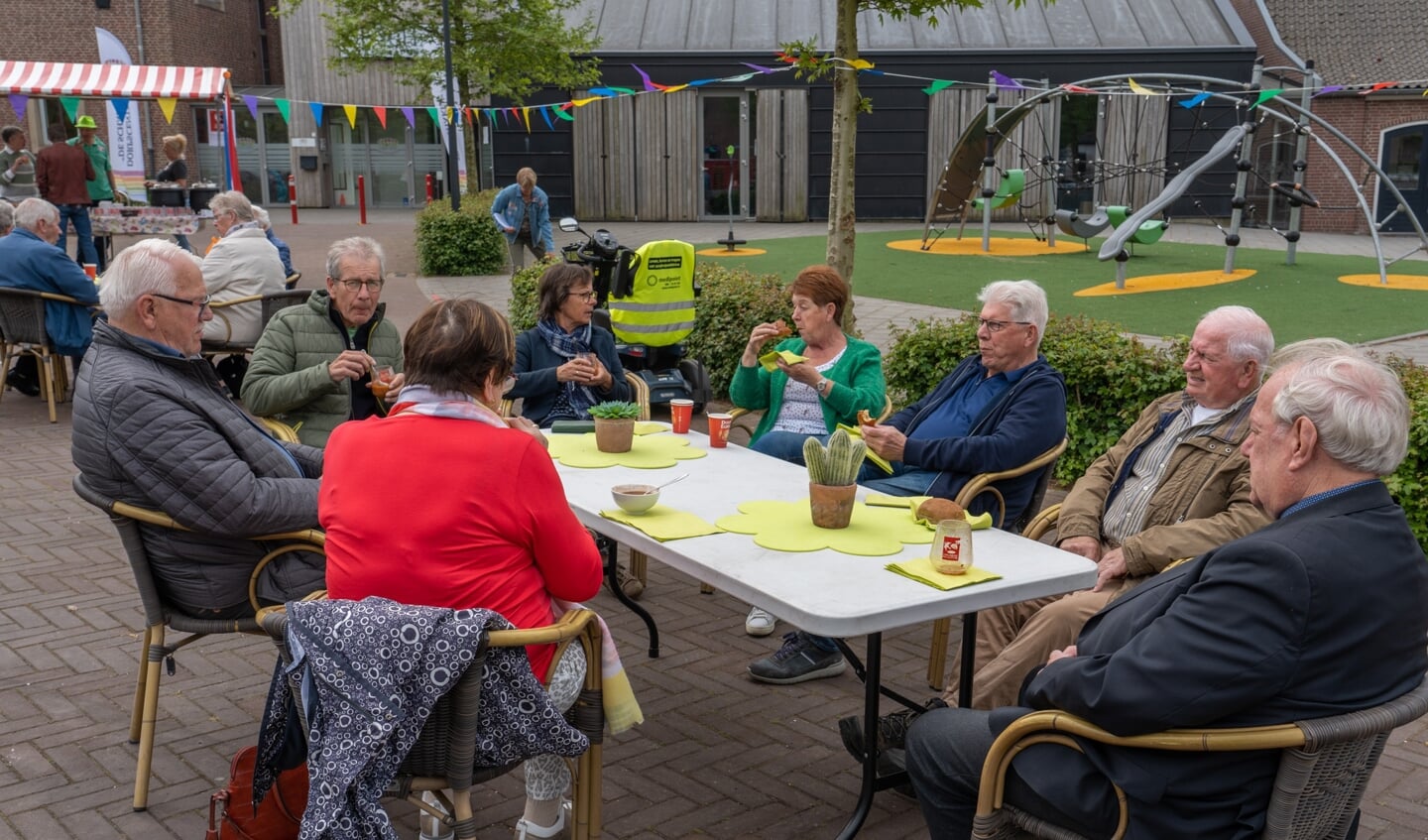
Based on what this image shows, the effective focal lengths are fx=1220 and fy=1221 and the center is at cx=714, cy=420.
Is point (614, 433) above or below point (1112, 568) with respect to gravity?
above

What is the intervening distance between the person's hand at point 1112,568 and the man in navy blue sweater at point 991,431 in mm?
631

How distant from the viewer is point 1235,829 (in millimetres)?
2127

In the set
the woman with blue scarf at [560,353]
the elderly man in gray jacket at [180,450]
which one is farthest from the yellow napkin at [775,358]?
the elderly man in gray jacket at [180,450]

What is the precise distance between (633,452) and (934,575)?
1557 mm

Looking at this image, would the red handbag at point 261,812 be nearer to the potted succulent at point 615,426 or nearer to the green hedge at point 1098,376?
the potted succulent at point 615,426

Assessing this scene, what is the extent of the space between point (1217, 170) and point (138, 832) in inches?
901

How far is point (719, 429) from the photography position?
4227 millimetres

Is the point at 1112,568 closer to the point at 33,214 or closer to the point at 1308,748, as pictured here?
the point at 1308,748

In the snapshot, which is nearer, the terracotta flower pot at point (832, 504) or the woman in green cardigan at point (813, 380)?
the terracotta flower pot at point (832, 504)

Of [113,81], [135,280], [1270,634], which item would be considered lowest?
[1270,634]

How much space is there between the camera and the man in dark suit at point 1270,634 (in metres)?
2.00

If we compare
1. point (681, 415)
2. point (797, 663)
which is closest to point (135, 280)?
point (681, 415)

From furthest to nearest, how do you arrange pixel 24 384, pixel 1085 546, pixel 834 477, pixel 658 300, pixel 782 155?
pixel 782 155
pixel 24 384
pixel 658 300
pixel 1085 546
pixel 834 477

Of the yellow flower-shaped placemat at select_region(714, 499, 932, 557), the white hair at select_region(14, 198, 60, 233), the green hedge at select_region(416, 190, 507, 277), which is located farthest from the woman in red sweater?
the green hedge at select_region(416, 190, 507, 277)
